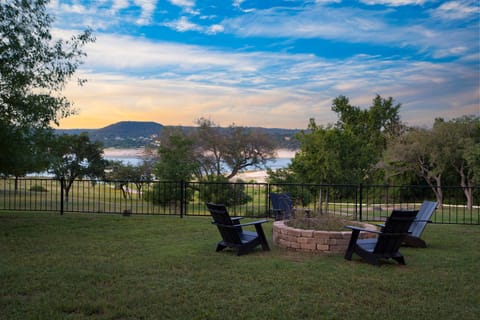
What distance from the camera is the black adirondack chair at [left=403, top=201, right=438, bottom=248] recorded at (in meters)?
8.29

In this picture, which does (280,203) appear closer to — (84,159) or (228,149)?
(84,159)

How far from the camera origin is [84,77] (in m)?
12.3

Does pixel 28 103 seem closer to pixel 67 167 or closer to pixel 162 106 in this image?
pixel 162 106

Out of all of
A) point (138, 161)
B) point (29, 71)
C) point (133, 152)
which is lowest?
point (138, 161)

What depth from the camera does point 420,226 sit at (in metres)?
8.46

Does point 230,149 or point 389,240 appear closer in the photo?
point 389,240

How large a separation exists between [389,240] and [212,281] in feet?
9.26

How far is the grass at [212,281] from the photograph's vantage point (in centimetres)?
457

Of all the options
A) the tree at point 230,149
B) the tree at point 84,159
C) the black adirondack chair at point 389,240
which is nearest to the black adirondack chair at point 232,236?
the black adirondack chair at point 389,240

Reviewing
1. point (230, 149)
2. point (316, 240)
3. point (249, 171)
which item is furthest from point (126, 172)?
point (316, 240)

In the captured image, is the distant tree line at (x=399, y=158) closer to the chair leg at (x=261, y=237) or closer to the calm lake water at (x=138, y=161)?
the calm lake water at (x=138, y=161)

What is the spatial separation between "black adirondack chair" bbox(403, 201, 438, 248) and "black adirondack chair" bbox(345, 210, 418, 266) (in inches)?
62.5

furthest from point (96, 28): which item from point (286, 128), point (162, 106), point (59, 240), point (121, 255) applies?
point (286, 128)

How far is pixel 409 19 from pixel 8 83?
54.1ft
